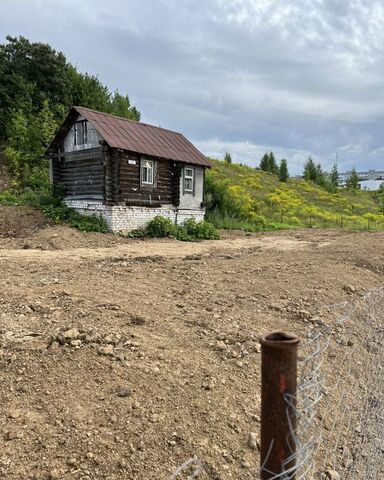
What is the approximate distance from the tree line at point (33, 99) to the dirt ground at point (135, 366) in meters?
17.3

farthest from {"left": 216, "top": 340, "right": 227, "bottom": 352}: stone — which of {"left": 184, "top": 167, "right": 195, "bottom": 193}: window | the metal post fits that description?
{"left": 184, "top": 167, "right": 195, "bottom": 193}: window

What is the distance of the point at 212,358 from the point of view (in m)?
3.51

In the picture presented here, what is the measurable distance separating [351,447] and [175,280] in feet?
11.7

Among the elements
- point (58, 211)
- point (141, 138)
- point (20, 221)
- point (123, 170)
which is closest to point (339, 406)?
point (20, 221)

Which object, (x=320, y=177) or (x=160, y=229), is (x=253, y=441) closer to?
(x=160, y=229)

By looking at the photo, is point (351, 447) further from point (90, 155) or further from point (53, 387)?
point (90, 155)

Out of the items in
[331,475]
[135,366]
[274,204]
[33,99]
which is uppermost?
[33,99]

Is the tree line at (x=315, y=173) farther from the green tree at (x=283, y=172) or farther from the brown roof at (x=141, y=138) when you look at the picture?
the brown roof at (x=141, y=138)

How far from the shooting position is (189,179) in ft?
56.5

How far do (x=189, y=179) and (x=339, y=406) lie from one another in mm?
14520

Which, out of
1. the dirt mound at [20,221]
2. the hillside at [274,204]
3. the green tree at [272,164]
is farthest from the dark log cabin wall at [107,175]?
the green tree at [272,164]

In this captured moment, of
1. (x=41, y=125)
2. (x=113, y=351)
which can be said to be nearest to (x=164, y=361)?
(x=113, y=351)

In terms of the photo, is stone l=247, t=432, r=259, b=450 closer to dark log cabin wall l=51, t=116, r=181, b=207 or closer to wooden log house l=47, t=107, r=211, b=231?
wooden log house l=47, t=107, r=211, b=231

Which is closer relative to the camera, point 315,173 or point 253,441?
point 253,441
